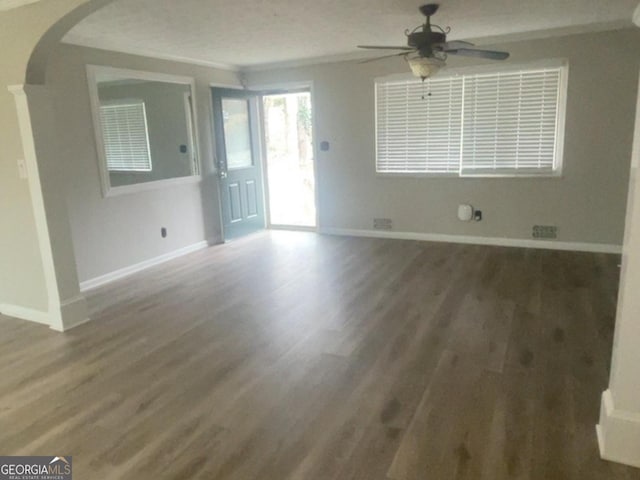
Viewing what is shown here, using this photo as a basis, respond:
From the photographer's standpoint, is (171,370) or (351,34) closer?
(171,370)

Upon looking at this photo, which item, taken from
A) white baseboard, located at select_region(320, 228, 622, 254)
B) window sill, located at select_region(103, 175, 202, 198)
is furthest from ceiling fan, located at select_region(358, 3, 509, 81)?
window sill, located at select_region(103, 175, 202, 198)

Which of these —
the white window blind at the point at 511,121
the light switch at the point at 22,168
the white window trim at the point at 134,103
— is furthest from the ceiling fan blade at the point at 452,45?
the white window trim at the point at 134,103

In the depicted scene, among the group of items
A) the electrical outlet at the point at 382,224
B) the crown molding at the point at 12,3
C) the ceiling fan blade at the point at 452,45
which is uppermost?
the crown molding at the point at 12,3

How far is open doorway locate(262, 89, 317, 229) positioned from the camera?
7876 mm

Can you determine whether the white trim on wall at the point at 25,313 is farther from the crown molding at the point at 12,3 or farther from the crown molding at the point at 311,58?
the crown molding at the point at 311,58

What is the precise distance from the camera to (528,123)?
5.28 metres

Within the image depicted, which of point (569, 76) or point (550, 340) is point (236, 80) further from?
point (550, 340)

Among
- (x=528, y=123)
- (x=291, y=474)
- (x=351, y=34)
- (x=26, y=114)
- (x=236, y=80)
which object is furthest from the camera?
(x=236, y=80)

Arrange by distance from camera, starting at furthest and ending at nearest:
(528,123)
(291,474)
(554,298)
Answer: (528,123) → (554,298) → (291,474)

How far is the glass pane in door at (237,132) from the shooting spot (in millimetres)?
6441

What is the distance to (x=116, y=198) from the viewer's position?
4977mm

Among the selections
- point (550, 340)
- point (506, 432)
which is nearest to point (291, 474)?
point (506, 432)

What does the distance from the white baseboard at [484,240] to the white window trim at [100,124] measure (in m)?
2.25

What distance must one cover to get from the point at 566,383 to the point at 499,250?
2991 millimetres
